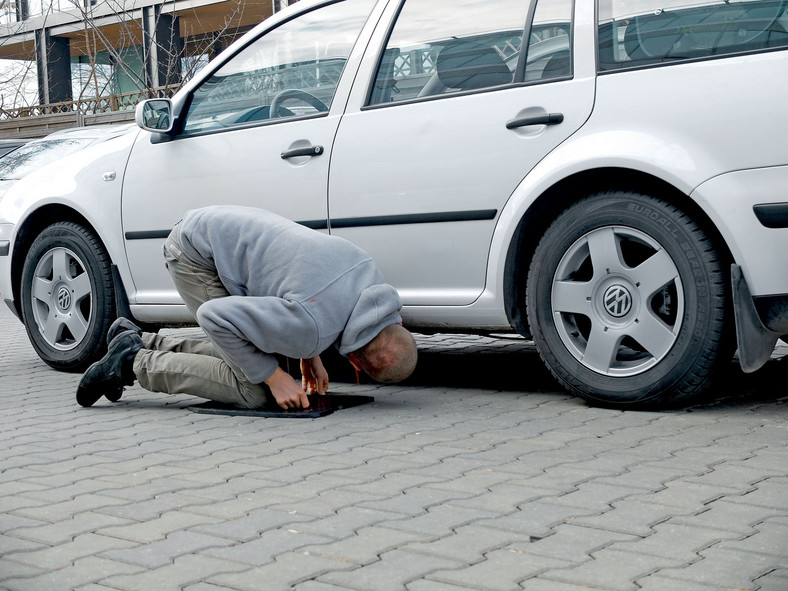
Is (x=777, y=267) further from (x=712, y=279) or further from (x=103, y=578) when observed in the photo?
(x=103, y=578)

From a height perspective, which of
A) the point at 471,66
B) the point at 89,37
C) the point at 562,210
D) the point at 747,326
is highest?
the point at 89,37

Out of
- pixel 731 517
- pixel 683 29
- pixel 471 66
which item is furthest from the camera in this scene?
pixel 471 66

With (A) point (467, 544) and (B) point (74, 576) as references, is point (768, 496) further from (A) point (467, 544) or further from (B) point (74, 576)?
(B) point (74, 576)

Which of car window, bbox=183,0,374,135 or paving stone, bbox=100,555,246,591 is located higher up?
car window, bbox=183,0,374,135

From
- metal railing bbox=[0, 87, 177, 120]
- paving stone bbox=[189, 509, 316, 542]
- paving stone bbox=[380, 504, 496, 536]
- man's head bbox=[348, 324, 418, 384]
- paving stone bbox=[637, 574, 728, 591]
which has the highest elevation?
metal railing bbox=[0, 87, 177, 120]

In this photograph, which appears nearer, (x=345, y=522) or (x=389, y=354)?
(x=345, y=522)

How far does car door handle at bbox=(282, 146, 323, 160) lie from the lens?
4.95 m

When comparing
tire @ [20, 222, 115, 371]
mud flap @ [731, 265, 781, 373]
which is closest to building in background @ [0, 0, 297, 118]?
tire @ [20, 222, 115, 371]

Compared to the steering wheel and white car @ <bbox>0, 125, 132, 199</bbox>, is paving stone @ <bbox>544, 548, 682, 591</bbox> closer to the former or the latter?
the steering wheel

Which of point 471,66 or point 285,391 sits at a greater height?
point 471,66

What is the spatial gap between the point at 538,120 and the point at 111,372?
2.10 meters

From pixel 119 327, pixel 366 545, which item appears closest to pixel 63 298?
pixel 119 327

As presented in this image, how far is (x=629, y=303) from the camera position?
4184 millimetres

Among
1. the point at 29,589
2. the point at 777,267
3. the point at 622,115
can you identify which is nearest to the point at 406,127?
the point at 622,115
